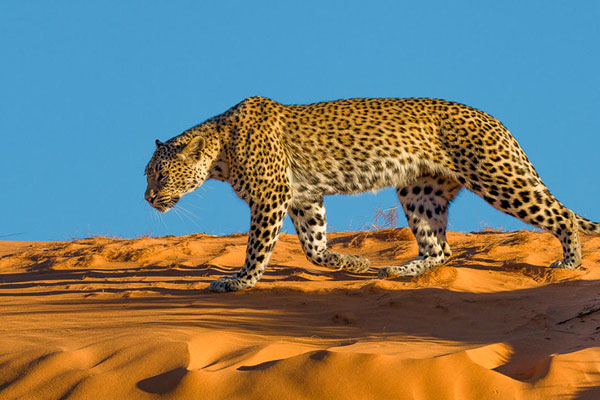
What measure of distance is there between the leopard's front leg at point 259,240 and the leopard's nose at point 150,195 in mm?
1311

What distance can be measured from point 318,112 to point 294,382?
4662mm

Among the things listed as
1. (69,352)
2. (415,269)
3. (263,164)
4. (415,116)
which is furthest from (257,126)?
(69,352)

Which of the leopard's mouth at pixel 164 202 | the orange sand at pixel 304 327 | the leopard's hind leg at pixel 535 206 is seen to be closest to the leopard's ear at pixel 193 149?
the leopard's mouth at pixel 164 202

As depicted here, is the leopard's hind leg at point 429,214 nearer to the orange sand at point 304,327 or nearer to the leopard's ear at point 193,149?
the orange sand at point 304,327

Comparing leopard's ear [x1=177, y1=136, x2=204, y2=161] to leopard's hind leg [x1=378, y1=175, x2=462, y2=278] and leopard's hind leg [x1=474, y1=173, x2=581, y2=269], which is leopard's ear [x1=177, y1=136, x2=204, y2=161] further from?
leopard's hind leg [x1=474, y1=173, x2=581, y2=269]

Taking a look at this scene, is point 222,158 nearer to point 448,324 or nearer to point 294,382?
point 448,324

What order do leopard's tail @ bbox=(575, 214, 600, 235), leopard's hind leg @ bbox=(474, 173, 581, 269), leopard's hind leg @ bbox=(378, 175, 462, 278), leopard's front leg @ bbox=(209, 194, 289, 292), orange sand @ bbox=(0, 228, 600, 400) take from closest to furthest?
orange sand @ bbox=(0, 228, 600, 400)
leopard's front leg @ bbox=(209, 194, 289, 292)
leopard's hind leg @ bbox=(474, 173, 581, 269)
leopard's tail @ bbox=(575, 214, 600, 235)
leopard's hind leg @ bbox=(378, 175, 462, 278)

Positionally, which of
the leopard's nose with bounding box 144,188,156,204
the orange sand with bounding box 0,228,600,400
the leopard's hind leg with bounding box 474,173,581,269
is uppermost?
the leopard's nose with bounding box 144,188,156,204

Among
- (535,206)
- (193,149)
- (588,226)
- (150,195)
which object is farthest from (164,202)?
(588,226)

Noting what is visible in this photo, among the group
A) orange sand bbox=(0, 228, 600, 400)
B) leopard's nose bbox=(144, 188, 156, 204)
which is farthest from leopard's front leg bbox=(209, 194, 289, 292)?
leopard's nose bbox=(144, 188, 156, 204)

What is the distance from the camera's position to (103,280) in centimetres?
923

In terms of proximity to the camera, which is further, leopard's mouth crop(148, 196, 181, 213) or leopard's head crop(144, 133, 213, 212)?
leopard's mouth crop(148, 196, 181, 213)

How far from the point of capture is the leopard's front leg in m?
7.69

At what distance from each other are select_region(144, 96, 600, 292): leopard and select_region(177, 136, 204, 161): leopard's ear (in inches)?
0.4
